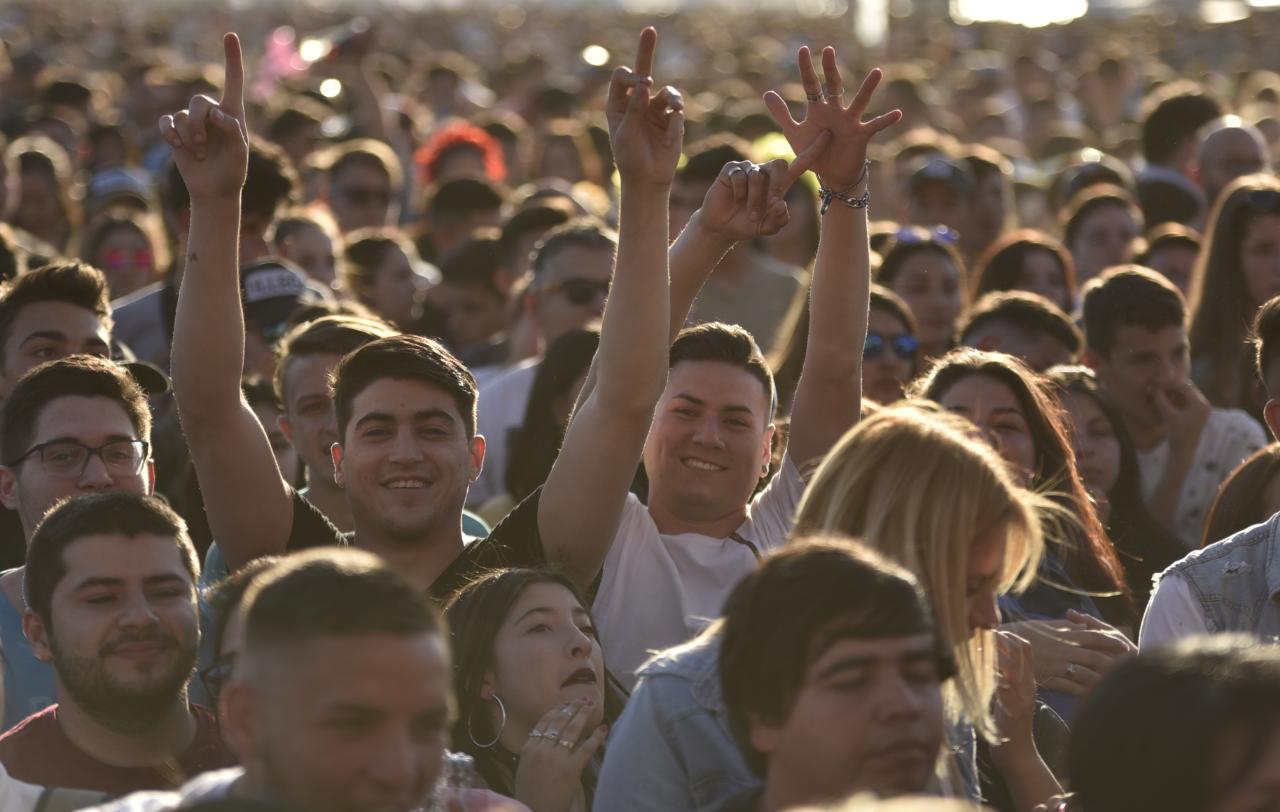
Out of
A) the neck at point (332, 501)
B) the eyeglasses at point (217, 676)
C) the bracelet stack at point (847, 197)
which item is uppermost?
the bracelet stack at point (847, 197)

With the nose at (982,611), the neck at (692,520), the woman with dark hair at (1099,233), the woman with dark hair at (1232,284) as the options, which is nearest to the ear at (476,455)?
the neck at (692,520)

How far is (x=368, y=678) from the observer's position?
9.45 feet

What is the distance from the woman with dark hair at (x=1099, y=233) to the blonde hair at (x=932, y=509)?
19.6 ft

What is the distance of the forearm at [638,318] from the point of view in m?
4.34

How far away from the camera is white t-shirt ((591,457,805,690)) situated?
4.63 meters

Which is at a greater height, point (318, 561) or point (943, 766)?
point (318, 561)

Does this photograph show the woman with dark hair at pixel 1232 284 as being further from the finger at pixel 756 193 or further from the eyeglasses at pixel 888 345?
the finger at pixel 756 193

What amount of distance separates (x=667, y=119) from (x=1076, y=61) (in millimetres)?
22638

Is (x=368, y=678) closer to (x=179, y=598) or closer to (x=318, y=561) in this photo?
(x=318, y=561)

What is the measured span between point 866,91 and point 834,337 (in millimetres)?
573

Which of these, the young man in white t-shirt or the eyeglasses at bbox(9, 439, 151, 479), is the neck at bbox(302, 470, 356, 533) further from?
the young man in white t-shirt

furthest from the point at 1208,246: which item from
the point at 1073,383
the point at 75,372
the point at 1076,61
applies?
the point at 1076,61

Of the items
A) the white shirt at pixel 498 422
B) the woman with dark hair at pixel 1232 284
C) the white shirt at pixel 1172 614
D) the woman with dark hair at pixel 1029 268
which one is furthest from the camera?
the woman with dark hair at pixel 1029 268

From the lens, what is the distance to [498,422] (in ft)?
23.4
